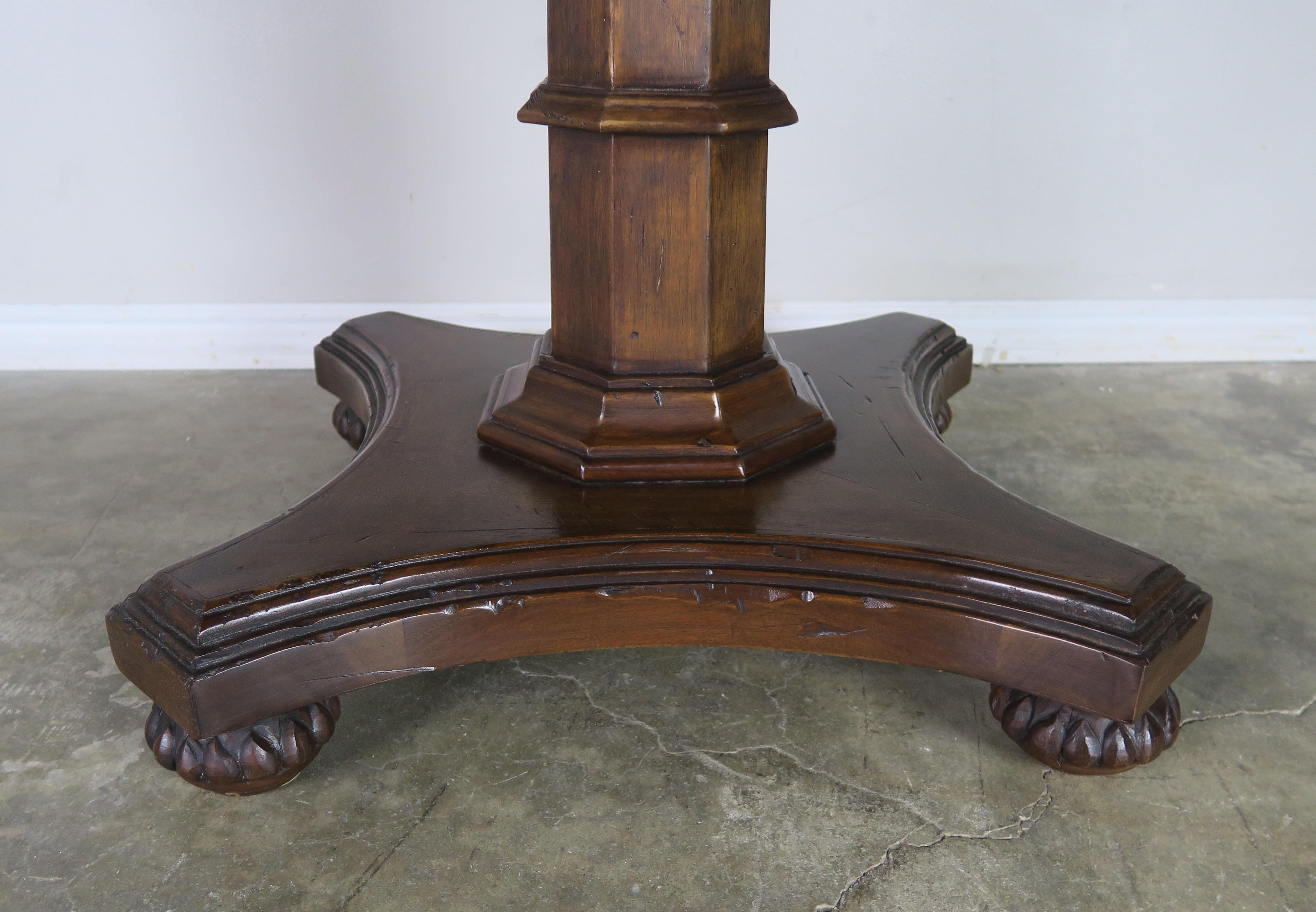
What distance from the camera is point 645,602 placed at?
976 mm

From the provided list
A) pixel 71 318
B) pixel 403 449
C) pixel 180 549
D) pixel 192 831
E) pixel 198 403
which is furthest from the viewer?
pixel 71 318

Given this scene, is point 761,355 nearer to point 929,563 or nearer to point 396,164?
point 929,563

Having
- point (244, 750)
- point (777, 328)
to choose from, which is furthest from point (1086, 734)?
point (777, 328)

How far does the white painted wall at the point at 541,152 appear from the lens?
1.96 m

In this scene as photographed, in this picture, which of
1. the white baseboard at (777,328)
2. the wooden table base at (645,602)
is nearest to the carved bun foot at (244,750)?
the wooden table base at (645,602)

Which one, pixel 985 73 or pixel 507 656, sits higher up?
pixel 985 73

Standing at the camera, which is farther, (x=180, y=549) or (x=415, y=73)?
(x=415, y=73)

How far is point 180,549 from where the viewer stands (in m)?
1.40

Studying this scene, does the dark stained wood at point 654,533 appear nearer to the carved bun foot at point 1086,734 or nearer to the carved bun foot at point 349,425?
the carved bun foot at point 1086,734

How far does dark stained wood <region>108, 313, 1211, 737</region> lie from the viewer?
0.91 m

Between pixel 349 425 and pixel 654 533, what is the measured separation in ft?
2.32

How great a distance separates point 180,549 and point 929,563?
0.93 meters

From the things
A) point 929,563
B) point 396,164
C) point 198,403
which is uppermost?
point 396,164

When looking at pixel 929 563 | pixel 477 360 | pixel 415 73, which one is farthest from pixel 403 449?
pixel 415 73
